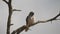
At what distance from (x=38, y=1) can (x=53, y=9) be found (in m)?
0.18

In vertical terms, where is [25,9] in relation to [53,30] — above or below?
above

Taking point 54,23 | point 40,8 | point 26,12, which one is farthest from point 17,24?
point 54,23

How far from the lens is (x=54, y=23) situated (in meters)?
1.69

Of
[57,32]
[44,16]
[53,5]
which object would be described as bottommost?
[57,32]

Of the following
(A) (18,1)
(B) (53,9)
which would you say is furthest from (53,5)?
(A) (18,1)

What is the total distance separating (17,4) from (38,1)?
0.23m

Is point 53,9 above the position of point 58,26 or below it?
above

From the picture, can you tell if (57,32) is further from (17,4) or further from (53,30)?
(17,4)

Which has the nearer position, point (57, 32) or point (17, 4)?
point (17, 4)

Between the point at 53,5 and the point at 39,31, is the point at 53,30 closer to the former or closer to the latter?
the point at 39,31

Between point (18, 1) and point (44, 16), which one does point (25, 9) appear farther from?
point (44, 16)

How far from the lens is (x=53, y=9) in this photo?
5.52ft

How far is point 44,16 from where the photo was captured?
5.46ft

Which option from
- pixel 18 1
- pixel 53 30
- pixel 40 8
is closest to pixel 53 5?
pixel 40 8
